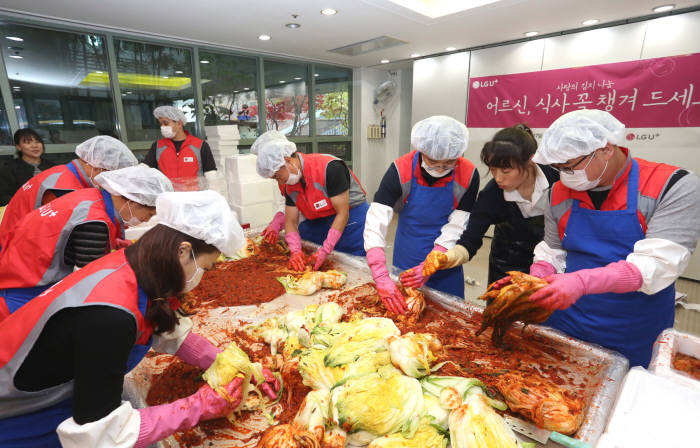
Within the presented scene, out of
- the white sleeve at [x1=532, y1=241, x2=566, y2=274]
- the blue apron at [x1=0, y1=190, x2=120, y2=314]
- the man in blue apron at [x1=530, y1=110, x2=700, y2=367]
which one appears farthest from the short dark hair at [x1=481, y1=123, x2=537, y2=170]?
the blue apron at [x1=0, y1=190, x2=120, y2=314]

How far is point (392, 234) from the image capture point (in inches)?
265

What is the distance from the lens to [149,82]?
16.9 feet

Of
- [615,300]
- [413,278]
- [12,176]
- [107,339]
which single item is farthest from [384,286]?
[12,176]

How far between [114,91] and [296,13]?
9.16 feet

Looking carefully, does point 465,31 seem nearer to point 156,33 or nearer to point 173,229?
point 156,33

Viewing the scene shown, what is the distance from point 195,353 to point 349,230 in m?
1.71

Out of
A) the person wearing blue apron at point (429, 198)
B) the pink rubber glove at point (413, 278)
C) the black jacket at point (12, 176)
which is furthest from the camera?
the black jacket at point (12, 176)

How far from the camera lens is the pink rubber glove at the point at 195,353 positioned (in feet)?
4.69

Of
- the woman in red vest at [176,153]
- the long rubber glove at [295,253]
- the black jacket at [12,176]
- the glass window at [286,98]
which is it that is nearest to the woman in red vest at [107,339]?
the long rubber glove at [295,253]

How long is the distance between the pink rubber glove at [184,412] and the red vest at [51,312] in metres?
0.27

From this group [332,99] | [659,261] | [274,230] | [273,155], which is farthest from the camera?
[332,99]

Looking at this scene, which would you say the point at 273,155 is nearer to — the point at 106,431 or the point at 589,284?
the point at 106,431

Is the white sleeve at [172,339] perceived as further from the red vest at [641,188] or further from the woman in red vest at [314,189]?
the red vest at [641,188]

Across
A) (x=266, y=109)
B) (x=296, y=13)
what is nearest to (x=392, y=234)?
(x=266, y=109)
